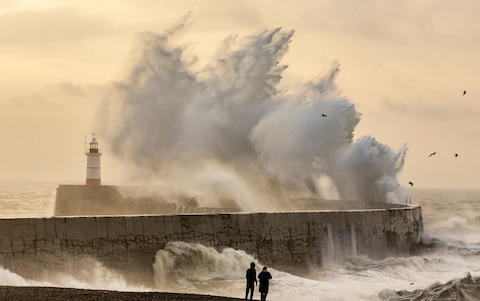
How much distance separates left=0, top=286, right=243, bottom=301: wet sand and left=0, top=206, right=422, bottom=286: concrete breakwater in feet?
7.40

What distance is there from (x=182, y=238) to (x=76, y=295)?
4.90 metres

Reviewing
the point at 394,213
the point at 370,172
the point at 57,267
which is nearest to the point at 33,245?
the point at 57,267

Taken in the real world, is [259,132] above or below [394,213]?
above

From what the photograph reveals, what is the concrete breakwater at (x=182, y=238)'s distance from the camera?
43.9ft

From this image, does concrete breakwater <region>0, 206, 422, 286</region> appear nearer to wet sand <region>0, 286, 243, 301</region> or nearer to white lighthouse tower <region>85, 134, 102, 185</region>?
wet sand <region>0, 286, 243, 301</region>

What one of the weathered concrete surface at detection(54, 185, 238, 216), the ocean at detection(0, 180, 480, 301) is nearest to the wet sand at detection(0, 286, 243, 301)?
the ocean at detection(0, 180, 480, 301)

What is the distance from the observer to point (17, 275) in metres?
12.9

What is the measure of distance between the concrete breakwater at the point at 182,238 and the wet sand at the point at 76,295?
225cm

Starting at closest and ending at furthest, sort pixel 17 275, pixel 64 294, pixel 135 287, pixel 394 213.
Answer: pixel 64 294
pixel 17 275
pixel 135 287
pixel 394 213

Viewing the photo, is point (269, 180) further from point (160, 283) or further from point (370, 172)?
point (160, 283)

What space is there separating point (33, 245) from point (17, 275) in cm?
66

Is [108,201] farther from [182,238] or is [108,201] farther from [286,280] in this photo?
[286,280]

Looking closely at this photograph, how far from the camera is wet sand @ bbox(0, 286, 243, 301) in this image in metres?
10.4

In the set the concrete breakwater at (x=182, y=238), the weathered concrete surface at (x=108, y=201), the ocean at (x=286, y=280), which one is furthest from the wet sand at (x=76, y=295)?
the weathered concrete surface at (x=108, y=201)
